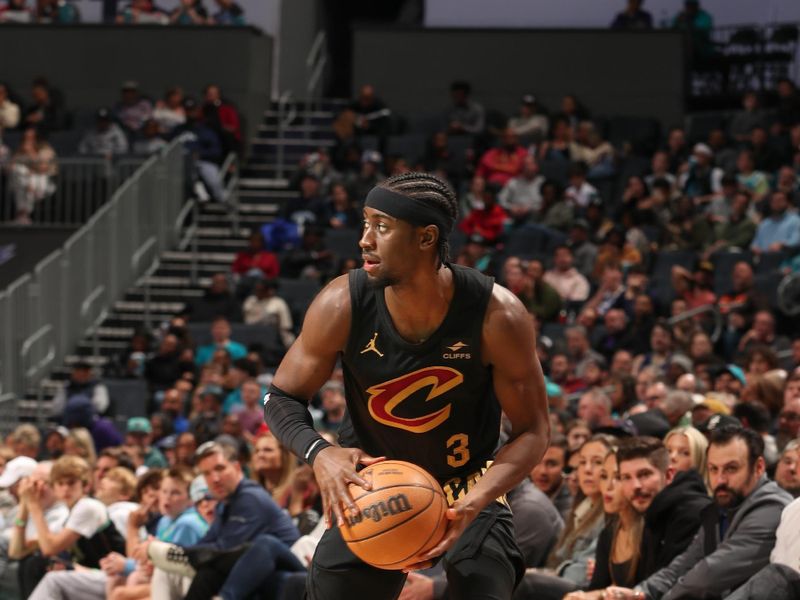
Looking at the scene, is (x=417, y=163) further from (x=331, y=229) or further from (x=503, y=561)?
(x=503, y=561)

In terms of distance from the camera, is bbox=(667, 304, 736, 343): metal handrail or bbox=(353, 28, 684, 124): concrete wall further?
bbox=(353, 28, 684, 124): concrete wall

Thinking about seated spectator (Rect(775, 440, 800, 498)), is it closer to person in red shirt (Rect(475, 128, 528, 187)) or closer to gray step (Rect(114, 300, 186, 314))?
person in red shirt (Rect(475, 128, 528, 187))

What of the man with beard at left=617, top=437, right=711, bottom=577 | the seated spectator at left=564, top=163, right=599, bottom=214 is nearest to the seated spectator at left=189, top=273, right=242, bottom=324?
the seated spectator at left=564, top=163, right=599, bottom=214

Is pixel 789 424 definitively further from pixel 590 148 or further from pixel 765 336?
pixel 590 148

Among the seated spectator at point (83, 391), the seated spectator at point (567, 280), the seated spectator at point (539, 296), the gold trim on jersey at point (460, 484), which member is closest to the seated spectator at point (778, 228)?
the seated spectator at point (567, 280)

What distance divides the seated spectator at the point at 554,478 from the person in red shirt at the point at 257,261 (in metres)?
7.82

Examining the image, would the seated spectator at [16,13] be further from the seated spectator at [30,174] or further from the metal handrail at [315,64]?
the metal handrail at [315,64]

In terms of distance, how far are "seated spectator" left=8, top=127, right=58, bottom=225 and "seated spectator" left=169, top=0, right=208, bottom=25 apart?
2983 mm

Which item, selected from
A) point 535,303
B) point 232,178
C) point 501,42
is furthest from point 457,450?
point 501,42

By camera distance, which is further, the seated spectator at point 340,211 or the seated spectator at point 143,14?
the seated spectator at point 143,14

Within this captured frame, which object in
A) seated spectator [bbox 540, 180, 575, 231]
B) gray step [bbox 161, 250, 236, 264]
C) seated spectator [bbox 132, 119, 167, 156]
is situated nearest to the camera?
seated spectator [bbox 540, 180, 575, 231]

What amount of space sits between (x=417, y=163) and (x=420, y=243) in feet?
41.3

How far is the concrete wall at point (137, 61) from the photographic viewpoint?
1948 cm

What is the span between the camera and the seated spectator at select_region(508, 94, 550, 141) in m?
17.9
